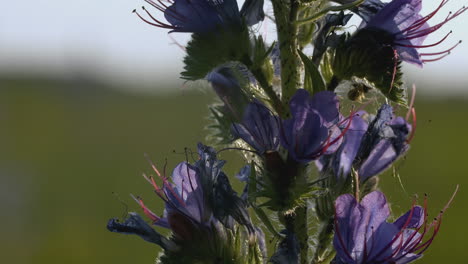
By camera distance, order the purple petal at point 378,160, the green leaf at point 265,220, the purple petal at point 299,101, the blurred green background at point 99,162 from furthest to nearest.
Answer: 1. the blurred green background at point 99,162
2. the purple petal at point 378,160
3. the green leaf at point 265,220
4. the purple petal at point 299,101

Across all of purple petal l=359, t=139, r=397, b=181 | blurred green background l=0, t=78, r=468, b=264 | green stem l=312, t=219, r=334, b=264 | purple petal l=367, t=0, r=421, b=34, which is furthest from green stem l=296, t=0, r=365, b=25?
blurred green background l=0, t=78, r=468, b=264

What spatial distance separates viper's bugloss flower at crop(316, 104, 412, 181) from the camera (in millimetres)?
3182

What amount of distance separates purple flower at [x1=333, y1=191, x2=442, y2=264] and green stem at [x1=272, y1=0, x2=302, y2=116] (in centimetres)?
44

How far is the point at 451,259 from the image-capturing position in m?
17.6

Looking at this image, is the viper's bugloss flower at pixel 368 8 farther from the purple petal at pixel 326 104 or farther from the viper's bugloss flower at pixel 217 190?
the viper's bugloss flower at pixel 217 190

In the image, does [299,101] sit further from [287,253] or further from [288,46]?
[287,253]

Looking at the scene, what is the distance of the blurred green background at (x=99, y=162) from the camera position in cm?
1933

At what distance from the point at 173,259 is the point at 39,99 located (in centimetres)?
3327

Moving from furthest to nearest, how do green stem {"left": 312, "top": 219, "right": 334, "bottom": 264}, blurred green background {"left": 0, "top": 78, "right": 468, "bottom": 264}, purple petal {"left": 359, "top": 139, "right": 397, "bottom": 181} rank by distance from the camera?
blurred green background {"left": 0, "top": 78, "right": 468, "bottom": 264}, purple petal {"left": 359, "top": 139, "right": 397, "bottom": 181}, green stem {"left": 312, "top": 219, "right": 334, "bottom": 264}

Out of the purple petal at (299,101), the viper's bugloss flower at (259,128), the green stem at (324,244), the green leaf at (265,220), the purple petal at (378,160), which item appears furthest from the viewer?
the purple petal at (378,160)

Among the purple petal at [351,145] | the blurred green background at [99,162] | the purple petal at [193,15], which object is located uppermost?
the purple petal at [193,15]

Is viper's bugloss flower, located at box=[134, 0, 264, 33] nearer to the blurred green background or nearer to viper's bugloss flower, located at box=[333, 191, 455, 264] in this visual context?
viper's bugloss flower, located at box=[333, 191, 455, 264]

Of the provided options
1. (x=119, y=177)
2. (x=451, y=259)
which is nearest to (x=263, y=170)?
(x=451, y=259)

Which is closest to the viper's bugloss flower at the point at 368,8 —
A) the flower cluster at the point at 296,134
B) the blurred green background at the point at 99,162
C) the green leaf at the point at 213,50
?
the flower cluster at the point at 296,134
